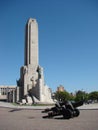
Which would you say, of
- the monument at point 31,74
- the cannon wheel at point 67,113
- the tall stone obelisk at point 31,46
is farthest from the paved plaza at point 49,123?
the tall stone obelisk at point 31,46

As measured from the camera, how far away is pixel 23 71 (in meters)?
63.2

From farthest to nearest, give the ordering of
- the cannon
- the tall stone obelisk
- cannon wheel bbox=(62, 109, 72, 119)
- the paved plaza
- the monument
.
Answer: the tall stone obelisk, the monument, the cannon, cannon wheel bbox=(62, 109, 72, 119), the paved plaza

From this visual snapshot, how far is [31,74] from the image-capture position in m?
63.3

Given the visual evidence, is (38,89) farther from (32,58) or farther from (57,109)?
(57,109)

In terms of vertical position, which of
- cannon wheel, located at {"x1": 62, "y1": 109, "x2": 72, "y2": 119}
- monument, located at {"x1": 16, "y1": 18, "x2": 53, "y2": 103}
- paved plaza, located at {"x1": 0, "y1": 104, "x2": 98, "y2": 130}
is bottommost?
paved plaza, located at {"x1": 0, "y1": 104, "x2": 98, "y2": 130}

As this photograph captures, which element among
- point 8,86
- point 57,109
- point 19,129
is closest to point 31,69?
point 57,109

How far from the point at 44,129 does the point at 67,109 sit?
21.2 feet

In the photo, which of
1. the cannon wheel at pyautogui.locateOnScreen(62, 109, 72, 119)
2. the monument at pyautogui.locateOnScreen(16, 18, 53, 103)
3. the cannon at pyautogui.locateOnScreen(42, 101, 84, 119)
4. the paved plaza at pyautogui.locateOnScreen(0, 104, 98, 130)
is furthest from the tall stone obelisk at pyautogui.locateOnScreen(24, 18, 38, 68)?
the paved plaza at pyautogui.locateOnScreen(0, 104, 98, 130)

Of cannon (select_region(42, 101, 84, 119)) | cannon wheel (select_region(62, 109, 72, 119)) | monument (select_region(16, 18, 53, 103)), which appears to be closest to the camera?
cannon wheel (select_region(62, 109, 72, 119))

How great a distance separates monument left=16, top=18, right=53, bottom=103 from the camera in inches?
2387

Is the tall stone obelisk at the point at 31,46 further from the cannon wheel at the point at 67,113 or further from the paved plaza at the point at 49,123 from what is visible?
the paved plaza at the point at 49,123

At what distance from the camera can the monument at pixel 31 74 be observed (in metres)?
60.6

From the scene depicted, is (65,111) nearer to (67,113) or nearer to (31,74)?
(67,113)

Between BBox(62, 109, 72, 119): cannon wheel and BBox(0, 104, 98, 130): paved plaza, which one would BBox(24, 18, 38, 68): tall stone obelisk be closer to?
BBox(62, 109, 72, 119): cannon wheel
